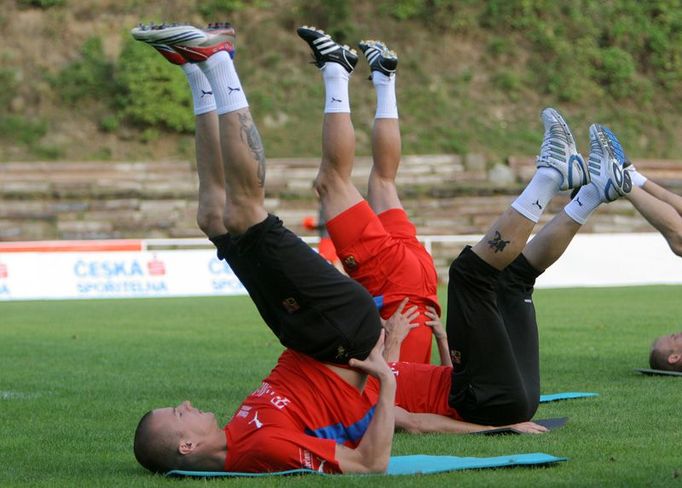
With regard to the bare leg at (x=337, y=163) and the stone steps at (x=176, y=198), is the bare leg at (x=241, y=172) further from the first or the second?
the stone steps at (x=176, y=198)

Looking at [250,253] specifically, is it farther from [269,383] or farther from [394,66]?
[394,66]

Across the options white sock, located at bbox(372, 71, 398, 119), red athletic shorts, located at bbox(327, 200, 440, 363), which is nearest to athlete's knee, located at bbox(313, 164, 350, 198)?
red athletic shorts, located at bbox(327, 200, 440, 363)

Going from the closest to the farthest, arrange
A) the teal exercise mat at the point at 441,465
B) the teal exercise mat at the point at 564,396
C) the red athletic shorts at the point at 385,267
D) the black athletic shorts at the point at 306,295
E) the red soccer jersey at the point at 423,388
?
the teal exercise mat at the point at 441,465
the black athletic shorts at the point at 306,295
the red soccer jersey at the point at 423,388
the red athletic shorts at the point at 385,267
the teal exercise mat at the point at 564,396

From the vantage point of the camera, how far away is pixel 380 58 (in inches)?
338

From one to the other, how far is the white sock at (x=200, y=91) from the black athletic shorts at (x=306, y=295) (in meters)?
1.02

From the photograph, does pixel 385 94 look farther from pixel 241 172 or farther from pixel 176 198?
pixel 176 198

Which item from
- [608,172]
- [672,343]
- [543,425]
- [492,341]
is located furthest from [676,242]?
[492,341]

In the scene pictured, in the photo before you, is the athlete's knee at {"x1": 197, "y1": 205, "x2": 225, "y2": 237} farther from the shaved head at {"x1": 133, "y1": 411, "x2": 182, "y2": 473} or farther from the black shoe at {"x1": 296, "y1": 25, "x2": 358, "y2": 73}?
the black shoe at {"x1": 296, "y1": 25, "x2": 358, "y2": 73}

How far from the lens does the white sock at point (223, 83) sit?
5.95 m

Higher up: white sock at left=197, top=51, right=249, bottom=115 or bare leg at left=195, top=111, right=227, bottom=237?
white sock at left=197, top=51, right=249, bottom=115

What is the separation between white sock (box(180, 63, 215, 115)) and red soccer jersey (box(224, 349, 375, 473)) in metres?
1.47

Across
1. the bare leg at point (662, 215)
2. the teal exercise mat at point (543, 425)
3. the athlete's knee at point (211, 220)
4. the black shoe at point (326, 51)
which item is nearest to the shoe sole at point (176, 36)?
the athlete's knee at point (211, 220)

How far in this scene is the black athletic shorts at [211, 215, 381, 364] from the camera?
5.80 m

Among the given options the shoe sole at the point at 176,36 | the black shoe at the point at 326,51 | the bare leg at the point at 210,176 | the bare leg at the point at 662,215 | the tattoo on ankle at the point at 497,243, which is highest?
the shoe sole at the point at 176,36
